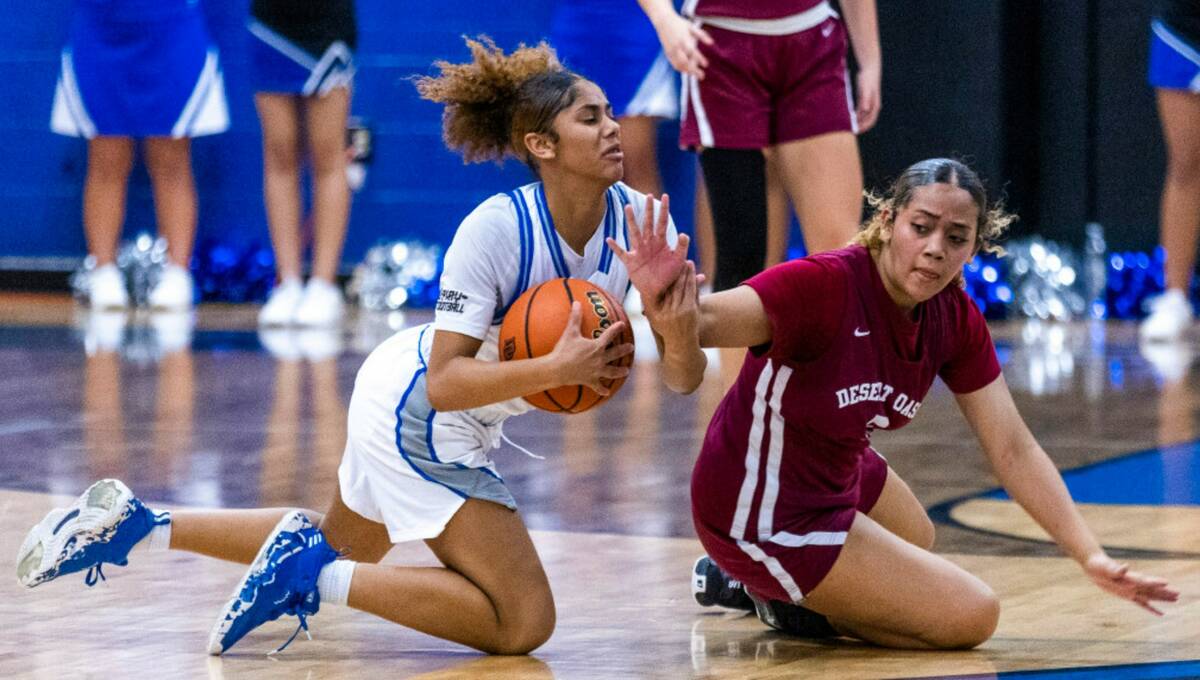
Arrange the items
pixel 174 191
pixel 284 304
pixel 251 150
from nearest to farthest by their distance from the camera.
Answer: pixel 284 304 < pixel 174 191 < pixel 251 150

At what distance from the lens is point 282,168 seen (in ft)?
29.4

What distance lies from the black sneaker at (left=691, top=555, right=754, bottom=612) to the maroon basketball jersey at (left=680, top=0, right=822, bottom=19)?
1766 millimetres

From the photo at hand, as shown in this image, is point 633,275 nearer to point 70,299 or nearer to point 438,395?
point 438,395

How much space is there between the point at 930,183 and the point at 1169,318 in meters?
5.42

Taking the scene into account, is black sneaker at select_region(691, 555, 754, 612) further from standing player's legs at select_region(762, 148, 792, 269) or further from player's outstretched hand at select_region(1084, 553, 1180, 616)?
standing player's legs at select_region(762, 148, 792, 269)

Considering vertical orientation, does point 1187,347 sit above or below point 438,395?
below

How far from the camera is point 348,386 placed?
7055mm

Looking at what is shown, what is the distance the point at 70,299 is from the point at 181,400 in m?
4.61

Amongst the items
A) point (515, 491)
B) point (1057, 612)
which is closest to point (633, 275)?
point (1057, 612)

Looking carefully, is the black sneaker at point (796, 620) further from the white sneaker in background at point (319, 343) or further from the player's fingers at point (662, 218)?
the white sneaker in background at point (319, 343)

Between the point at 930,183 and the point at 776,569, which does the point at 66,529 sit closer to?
the point at 776,569

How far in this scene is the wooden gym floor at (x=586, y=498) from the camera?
3.32 meters

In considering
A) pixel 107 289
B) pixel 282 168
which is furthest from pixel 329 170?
pixel 107 289

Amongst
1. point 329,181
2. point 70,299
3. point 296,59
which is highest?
point 296,59
